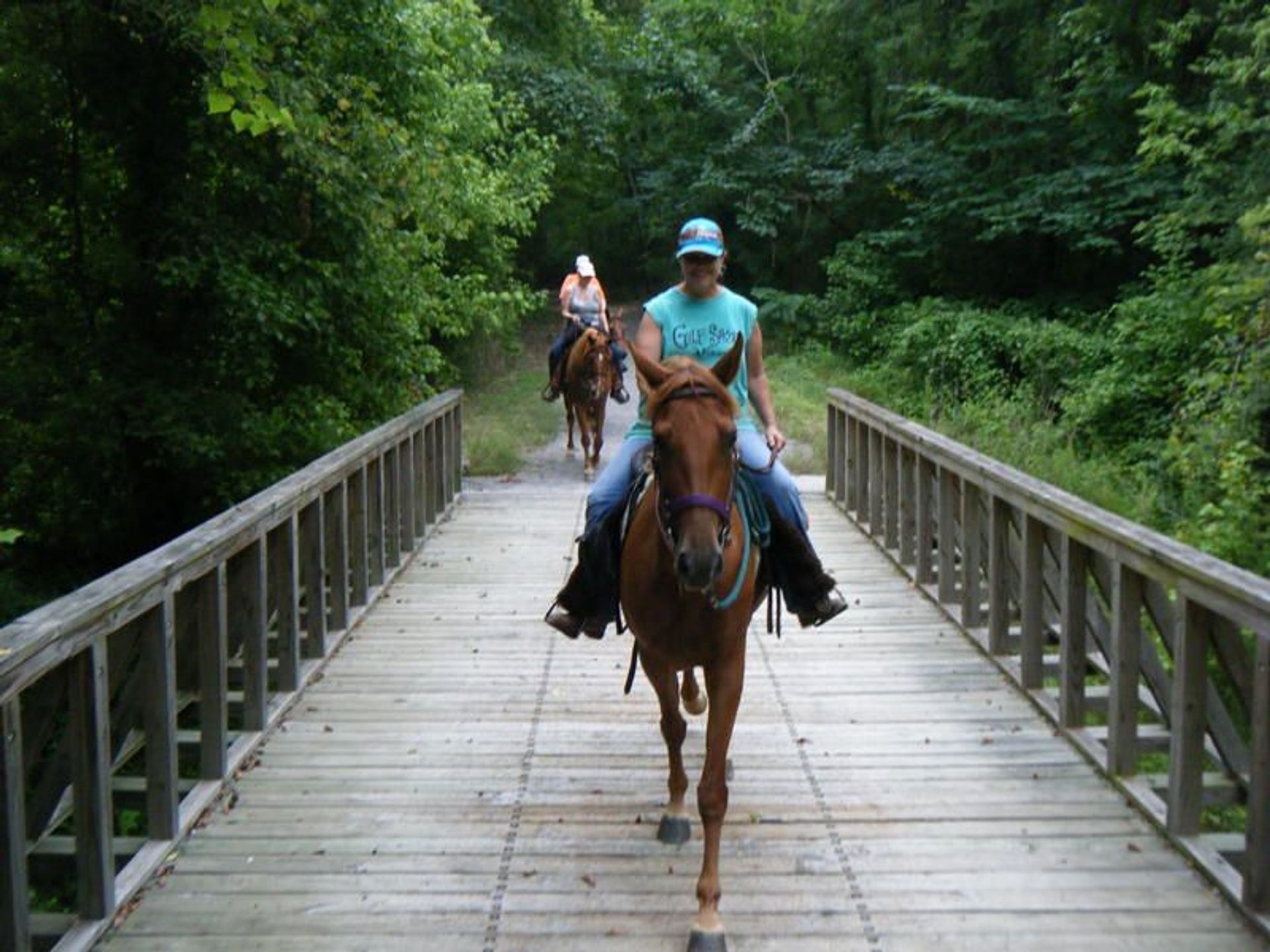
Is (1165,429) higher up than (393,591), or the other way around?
(1165,429)

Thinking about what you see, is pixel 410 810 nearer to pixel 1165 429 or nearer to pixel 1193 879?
pixel 1193 879

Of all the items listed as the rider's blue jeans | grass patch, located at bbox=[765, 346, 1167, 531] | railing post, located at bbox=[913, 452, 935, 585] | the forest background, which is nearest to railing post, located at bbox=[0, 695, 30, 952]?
the forest background

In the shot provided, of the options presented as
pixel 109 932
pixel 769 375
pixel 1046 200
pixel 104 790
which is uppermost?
pixel 1046 200

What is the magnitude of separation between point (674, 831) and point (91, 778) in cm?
202

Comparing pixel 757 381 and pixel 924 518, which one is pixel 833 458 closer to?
pixel 924 518

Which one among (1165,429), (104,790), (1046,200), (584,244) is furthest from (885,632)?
A: (584,244)

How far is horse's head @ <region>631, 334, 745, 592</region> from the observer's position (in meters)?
3.81

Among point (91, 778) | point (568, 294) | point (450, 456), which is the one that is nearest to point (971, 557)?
point (91, 778)

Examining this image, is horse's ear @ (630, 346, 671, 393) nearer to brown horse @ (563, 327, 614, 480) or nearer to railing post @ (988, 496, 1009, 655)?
railing post @ (988, 496, 1009, 655)

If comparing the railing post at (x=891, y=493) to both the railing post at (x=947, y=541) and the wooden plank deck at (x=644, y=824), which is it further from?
the wooden plank deck at (x=644, y=824)

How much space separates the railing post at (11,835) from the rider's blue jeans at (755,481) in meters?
2.20

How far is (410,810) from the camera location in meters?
5.36

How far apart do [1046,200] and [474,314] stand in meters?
9.69

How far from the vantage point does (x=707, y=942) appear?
4074 mm
